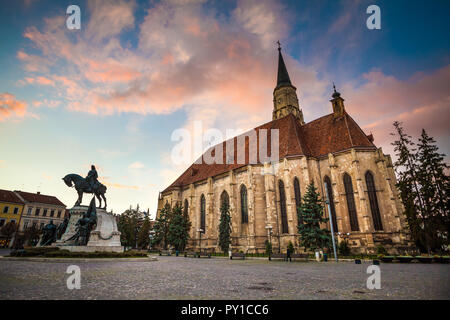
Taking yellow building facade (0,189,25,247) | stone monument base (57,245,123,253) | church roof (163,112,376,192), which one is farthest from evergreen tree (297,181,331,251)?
yellow building facade (0,189,25,247)

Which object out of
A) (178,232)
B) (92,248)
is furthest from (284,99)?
(92,248)

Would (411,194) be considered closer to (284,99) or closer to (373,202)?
(373,202)

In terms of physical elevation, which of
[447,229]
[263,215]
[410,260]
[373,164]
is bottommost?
[410,260]

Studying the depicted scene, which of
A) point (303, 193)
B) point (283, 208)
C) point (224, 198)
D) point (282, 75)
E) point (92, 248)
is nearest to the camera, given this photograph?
point (92, 248)

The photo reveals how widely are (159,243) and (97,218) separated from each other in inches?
985

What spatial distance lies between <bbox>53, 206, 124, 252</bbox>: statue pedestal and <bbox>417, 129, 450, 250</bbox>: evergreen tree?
27.7m

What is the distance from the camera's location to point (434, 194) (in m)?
21.9

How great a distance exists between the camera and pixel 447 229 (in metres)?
20.4

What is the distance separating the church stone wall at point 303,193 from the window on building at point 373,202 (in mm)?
357

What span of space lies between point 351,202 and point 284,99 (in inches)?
931

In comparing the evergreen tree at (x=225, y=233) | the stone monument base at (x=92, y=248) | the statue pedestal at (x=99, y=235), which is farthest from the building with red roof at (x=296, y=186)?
the statue pedestal at (x=99, y=235)
